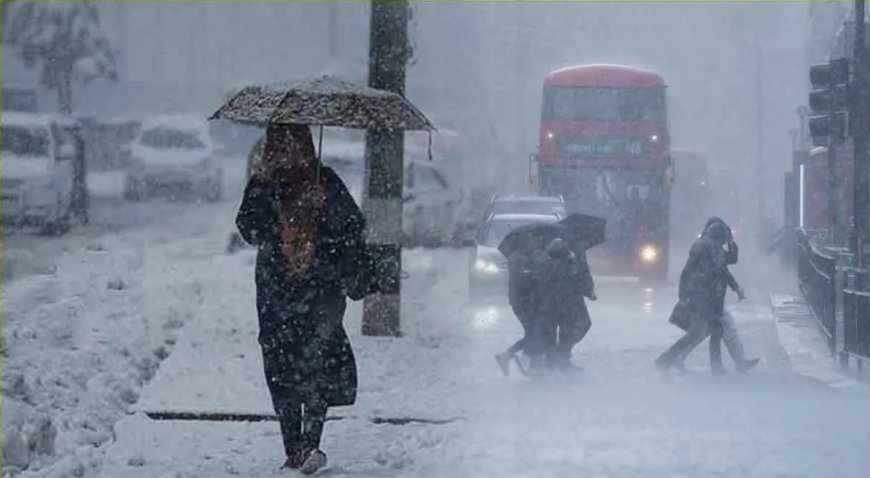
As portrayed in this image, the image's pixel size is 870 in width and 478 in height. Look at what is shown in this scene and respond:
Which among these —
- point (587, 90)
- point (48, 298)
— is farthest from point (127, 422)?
point (587, 90)

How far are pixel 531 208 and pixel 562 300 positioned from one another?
1002 centimetres

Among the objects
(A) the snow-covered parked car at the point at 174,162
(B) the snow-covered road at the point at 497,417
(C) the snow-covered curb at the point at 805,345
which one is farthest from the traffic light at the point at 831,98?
(A) the snow-covered parked car at the point at 174,162

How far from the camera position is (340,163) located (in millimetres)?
32969

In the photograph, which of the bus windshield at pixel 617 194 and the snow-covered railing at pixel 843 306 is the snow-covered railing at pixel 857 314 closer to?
the snow-covered railing at pixel 843 306

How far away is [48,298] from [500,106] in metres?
35.6

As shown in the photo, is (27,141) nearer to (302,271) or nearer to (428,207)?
(428,207)

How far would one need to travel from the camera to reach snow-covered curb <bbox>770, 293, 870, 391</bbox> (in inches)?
476

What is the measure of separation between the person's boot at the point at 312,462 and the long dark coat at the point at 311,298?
279 mm

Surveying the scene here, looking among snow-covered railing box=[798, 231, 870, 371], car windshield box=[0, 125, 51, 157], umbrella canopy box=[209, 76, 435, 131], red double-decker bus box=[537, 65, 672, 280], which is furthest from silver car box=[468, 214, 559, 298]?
umbrella canopy box=[209, 76, 435, 131]

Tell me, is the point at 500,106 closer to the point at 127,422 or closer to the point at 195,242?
the point at 195,242

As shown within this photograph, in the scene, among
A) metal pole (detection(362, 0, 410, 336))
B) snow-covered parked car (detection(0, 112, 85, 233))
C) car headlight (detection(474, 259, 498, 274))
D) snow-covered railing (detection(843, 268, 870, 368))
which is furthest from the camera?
snow-covered parked car (detection(0, 112, 85, 233))

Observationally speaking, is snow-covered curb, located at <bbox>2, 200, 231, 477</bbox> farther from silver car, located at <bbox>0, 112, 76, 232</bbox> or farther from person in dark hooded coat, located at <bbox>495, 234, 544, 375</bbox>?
person in dark hooded coat, located at <bbox>495, 234, 544, 375</bbox>

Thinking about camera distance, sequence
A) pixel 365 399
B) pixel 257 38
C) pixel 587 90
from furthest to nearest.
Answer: pixel 257 38 < pixel 587 90 < pixel 365 399

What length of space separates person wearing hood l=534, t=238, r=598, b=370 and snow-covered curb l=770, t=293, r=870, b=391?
6.78 feet
